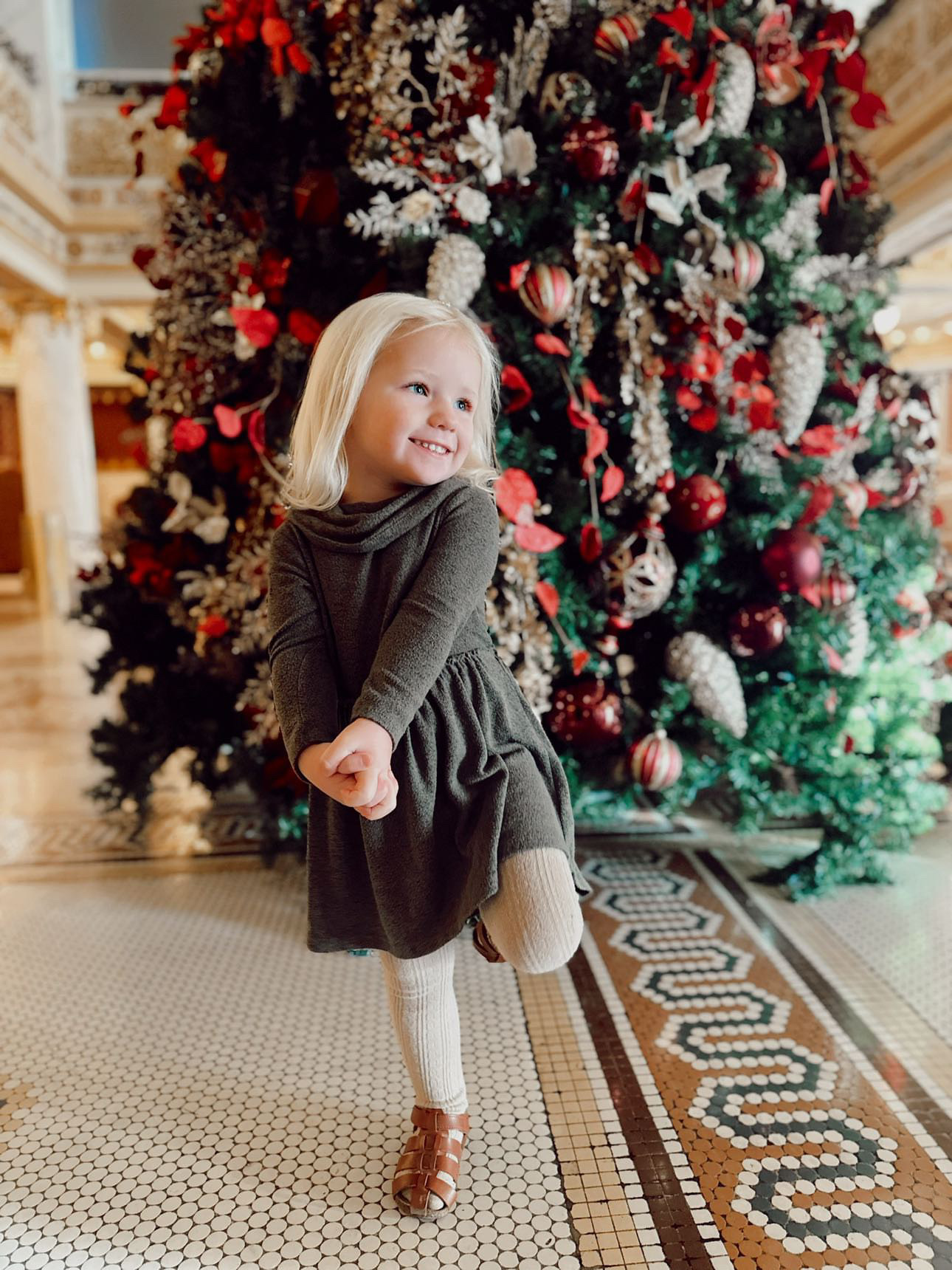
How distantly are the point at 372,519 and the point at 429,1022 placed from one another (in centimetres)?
63

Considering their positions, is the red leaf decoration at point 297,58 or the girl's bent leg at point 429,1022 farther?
the red leaf decoration at point 297,58

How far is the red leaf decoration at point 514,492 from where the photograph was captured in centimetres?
154

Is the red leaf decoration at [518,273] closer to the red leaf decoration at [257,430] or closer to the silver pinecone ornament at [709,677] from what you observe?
the red leaf decoration at [257,430]

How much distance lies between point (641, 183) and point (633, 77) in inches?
9.0

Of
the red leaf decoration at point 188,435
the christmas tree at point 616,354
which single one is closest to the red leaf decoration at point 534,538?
the christmas tree at point 616,354

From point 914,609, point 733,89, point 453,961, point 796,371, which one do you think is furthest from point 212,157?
point 914,609

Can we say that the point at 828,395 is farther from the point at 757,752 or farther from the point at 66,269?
the point at 66,269

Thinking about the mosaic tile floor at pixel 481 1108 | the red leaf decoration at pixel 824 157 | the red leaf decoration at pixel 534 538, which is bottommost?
the mosaic tile floor at pixel 481 1108

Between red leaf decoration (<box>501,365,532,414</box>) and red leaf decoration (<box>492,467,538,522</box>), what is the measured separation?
13 cm

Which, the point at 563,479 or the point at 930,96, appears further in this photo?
the point at 930,96

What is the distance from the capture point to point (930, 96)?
5312mm

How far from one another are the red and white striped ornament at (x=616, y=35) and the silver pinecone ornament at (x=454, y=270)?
460mm

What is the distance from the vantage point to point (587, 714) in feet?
5.46

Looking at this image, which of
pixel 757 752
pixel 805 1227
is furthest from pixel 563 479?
pixel 805 1227
